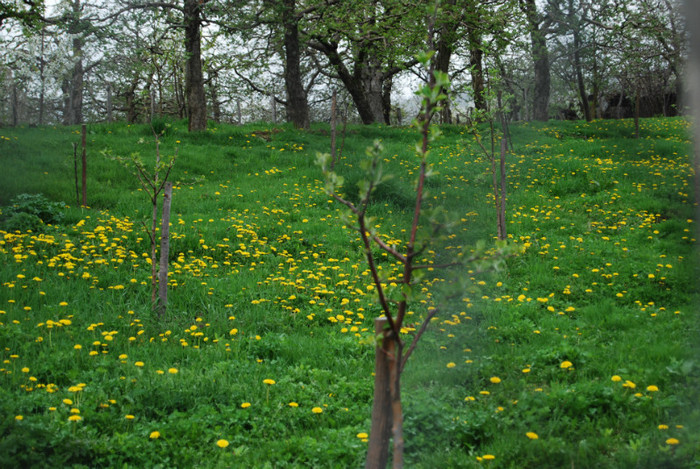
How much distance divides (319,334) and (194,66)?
37.4ft

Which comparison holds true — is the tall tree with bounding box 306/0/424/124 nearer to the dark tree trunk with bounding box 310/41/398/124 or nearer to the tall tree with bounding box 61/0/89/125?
the dark tree trunk with bounding box 310/41/398/124

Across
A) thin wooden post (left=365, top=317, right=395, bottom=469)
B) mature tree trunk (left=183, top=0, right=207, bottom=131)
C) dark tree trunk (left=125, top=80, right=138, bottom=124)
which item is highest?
dark tree trunk (left=125, top=80, right=138, bottom=124)

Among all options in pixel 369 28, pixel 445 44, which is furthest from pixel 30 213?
pixel 445 44

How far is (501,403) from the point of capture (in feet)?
10.8

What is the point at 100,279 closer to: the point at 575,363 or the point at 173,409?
the point at 173,409

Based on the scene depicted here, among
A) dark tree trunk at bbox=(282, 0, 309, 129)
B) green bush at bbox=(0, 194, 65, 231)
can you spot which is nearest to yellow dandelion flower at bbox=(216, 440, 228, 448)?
green bush at bbox=(0, 194, 65, 231)

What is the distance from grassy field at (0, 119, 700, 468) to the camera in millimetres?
2799

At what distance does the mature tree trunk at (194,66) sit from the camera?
44.2 ft

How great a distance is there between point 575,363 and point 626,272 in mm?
2841

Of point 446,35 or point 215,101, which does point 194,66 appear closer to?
point 446,35

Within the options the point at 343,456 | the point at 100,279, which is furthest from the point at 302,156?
the point at 343,456

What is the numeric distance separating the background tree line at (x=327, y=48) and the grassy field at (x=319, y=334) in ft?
7.90

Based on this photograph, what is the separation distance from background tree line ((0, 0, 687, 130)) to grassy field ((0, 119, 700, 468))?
7.90 ft

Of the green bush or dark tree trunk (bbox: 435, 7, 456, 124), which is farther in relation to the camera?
dark tree trunk (bbox: 435, 7, 456, 124)
